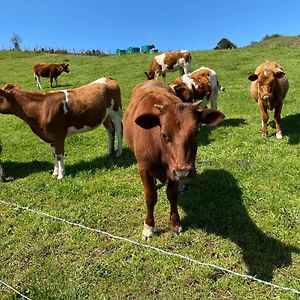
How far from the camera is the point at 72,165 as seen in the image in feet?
32.8

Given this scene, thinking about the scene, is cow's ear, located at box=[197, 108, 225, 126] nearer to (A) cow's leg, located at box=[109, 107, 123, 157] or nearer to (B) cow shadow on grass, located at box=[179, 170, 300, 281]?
(B) cow shadow on grass, located at box=[179, 170, 300, 281]

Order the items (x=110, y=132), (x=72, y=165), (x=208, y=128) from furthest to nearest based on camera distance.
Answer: (x=208, y=128), (x=110, y=132), (x=72, y=165)

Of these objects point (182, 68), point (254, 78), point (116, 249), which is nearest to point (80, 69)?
point (182, 68)

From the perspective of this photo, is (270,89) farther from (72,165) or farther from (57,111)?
(72,165)

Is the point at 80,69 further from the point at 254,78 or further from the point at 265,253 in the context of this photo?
the point at 265,253

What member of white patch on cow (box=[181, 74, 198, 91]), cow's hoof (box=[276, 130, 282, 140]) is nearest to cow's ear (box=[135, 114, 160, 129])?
cow's hoof (box=[276, 130, 282, 140])

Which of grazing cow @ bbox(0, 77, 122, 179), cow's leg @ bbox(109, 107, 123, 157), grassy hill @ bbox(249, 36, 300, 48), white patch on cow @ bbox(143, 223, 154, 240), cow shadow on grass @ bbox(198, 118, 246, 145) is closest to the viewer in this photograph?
white patch on cow @ bbox(143, 223, 154, 240)

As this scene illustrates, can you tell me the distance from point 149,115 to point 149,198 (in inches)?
61.8

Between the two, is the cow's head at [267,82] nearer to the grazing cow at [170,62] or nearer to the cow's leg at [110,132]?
the cow's leg at [110,132]

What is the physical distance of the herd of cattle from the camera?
4.84m

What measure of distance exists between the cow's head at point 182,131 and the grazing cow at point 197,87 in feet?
18.5

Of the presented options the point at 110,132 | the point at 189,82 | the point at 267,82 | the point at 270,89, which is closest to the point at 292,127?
the point at 270,89

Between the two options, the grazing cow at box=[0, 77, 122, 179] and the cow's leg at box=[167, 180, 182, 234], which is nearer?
the cow's leg at box=[167, 180, 182, 234]

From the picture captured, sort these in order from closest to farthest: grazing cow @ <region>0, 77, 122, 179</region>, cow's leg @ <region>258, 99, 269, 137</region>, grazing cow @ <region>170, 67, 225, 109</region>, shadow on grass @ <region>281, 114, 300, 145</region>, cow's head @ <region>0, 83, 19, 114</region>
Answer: grazing cow @ <region>0, 77, 122, 179</region>, cow's head @ <region>0, 83, 19, 114</region>, shadow on grass @ <region>281, 114, 300, 145</region>, cow's leg @ <region>258, 99, 269, 137</region>, grazing cow @ <region>170, 67, 225, 109</region>
